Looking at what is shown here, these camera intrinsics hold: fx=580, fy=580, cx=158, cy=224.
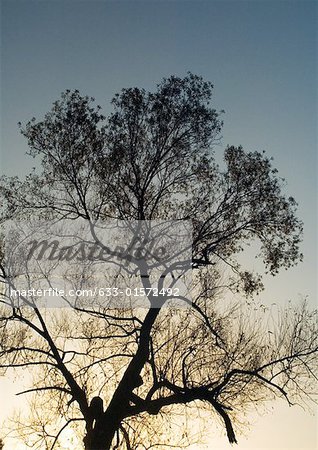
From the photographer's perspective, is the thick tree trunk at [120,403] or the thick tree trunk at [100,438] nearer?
the thick tree trunk at [100,438]

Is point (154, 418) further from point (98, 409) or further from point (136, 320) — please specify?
point (136, 320)

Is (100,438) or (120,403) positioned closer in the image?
(100,438)

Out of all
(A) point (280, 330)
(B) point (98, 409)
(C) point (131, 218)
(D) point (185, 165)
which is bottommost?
(B) point (98, 409)

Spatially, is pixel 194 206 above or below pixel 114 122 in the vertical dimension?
below

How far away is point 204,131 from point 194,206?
2438 mm

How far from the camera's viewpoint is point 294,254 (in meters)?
17.2

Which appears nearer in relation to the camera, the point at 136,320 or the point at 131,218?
the point at 136,320

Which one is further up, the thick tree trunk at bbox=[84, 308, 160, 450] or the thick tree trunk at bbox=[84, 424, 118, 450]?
the thick tree trunk at bbox=[84, 308, 160, 450]

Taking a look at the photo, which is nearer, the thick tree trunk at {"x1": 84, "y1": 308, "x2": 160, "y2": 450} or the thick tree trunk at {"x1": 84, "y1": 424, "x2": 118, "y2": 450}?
the thick tree trunk at {"x1": 84, "y1": 424, "x2": 118, "y2": 450}

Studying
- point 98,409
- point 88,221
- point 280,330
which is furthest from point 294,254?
point 98,409

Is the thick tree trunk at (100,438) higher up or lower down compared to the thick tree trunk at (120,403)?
lower down

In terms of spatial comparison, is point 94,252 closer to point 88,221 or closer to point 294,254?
point 88,221

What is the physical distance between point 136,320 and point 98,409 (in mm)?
2755

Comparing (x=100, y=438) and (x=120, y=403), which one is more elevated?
(x=120, y=403)
